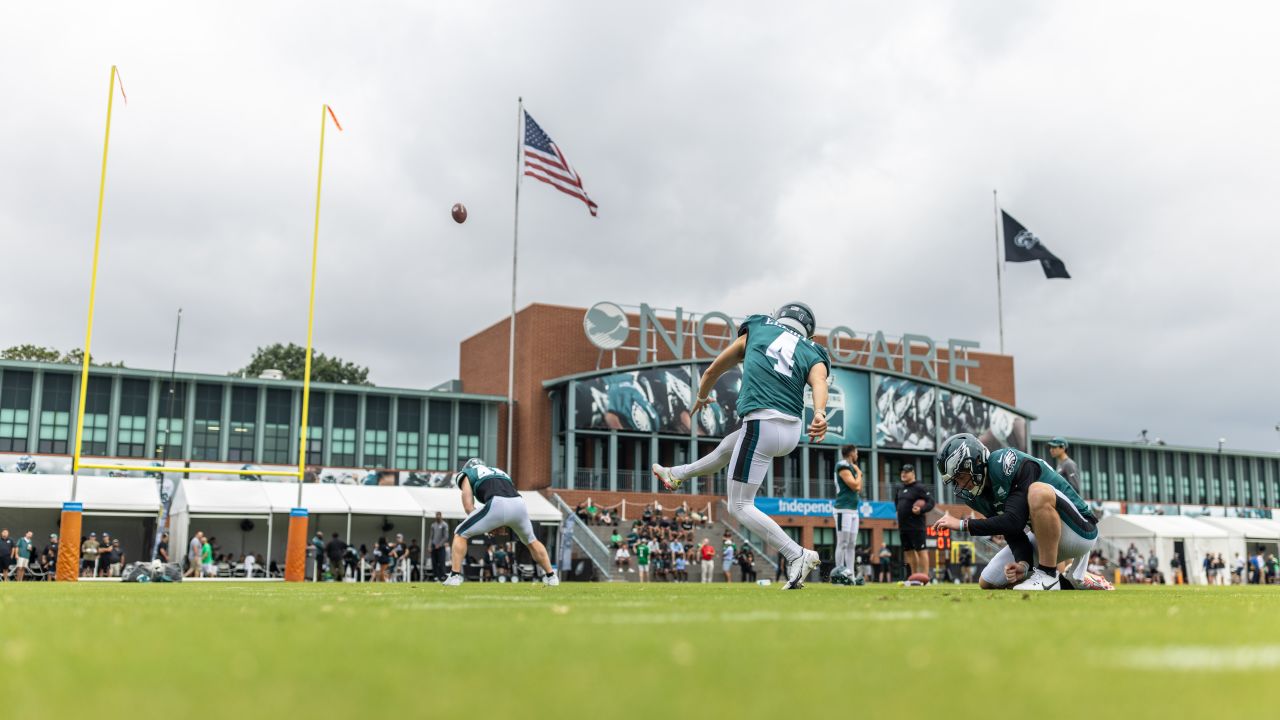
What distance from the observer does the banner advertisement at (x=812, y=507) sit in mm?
46406

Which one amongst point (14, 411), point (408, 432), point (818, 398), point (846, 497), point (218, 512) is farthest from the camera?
point (408, 432)

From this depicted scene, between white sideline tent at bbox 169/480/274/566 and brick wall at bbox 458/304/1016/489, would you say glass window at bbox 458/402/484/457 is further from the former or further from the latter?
white sideline tent at bbox 169/480/274/566

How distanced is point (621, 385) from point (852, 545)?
30.9 meters

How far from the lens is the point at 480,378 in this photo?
174ft

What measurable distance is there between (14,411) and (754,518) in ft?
134

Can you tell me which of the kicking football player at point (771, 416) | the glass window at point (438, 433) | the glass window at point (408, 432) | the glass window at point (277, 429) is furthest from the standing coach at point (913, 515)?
the glass window at point (277, 429)

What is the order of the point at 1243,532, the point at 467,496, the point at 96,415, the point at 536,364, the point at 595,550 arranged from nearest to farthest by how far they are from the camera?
the point at 467,496
the point at 595,550
the point at 96,415
the point at 536,364
the point at 1243,532

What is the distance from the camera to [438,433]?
48.0 metres

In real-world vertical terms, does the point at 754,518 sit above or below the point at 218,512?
above

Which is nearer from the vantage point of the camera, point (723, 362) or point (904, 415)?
point (723, 362)

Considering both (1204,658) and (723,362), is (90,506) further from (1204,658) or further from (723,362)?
(1204,658)

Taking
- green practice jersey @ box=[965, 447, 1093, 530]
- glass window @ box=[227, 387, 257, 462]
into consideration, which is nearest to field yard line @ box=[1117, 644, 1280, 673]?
green practice jersey @ box=[965, 447, 1093, 530]

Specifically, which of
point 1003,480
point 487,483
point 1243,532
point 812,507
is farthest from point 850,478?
point 1243,532

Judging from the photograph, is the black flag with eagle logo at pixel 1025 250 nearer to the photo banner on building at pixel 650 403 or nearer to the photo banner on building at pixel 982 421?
the photo banner on building at pixel 982 421
